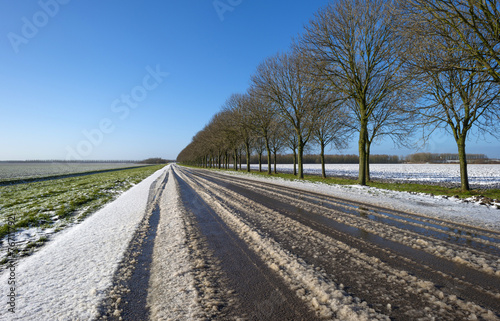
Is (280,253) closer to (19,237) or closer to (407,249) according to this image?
(407,249)

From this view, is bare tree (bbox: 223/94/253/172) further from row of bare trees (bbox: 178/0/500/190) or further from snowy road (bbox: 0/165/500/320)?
snowy road (bbox: 0/165/500/320)

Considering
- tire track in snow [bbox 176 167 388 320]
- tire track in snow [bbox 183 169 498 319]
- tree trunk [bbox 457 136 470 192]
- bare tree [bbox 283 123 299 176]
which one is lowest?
tire track in snow [bbox 183 169 498 319]

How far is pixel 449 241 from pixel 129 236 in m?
7.02

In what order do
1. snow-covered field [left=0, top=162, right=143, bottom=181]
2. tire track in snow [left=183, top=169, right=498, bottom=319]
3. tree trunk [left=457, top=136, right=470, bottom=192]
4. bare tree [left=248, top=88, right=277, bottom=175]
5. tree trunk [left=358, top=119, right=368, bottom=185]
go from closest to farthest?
tire track in snow [left=183, top=169, right=498, bottom=319] → tree trunk [left=457, top=136, right=470, bottom=192] → tree trunk [left=358, top=119, right=368, bottom=185] → bare tree [left=248, top=88, right=277, bottom=175] → snow-covered field [left=0, top=162, right=143, bottom=181]

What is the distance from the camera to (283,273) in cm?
352

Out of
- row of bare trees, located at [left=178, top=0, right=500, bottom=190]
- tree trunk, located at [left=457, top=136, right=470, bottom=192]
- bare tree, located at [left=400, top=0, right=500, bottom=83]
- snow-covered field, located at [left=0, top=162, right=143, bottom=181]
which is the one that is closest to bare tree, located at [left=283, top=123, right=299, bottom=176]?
row of bare trees, located at [left=178, top=0, right=500, bottom=190]

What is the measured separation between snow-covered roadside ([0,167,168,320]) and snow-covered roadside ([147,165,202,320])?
2.09 ft

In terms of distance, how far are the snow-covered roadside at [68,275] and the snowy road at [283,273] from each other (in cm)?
2

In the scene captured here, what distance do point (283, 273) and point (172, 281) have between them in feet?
5.28

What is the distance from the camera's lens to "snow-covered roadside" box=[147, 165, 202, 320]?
2.66 metres

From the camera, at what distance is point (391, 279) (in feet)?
10.8

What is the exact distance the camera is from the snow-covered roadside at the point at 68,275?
2.77 m

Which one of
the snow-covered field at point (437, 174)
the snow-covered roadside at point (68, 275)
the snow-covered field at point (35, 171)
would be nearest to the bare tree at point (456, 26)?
the snow-covered roadside at point (68, 275)

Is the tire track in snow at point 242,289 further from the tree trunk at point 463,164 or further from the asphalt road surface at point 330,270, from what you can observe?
the tree trunk at point 463,164
